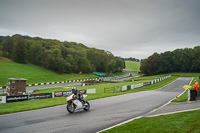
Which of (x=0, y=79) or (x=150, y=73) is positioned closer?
(x=0, y=79)

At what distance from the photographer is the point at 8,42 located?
89688 mm

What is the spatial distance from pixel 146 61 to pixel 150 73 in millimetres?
7607

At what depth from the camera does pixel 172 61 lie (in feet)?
323

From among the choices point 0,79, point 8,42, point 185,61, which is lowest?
point 0,79

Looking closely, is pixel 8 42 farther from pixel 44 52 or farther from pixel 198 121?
pixel 198 121

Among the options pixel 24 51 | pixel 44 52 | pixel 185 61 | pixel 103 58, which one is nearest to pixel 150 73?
pixel 185 61

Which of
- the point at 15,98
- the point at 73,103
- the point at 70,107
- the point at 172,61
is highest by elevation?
the point at 172,61

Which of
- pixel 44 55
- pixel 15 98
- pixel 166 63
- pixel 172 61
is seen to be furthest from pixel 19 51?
pixel 172 61

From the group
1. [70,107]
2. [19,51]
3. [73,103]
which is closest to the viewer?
[73,103]

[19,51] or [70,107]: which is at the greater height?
[19,51]

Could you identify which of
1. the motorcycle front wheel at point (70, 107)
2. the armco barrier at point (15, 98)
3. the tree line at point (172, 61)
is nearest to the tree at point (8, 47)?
the tree line at point (172, 61)

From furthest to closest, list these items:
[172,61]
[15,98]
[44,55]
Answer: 1. [172,61]
2. [44,55]
3. [15,98]

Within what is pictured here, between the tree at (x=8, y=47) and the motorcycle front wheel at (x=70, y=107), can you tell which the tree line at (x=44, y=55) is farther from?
the motorcycle front wheel at (x=70, y=107)

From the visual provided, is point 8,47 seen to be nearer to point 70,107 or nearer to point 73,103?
point 70,107
